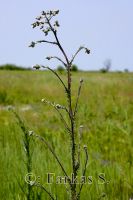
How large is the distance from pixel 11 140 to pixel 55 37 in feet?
13.5

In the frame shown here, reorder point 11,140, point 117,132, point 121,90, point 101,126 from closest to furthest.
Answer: point 11,140, point 117,132, point 101,126, point 121,90

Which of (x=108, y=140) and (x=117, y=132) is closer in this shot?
(x=108, y=140)

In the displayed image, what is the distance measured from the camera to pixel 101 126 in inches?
364

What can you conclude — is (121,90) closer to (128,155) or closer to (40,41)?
(128,155)

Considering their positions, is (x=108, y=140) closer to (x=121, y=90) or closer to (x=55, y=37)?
(x=55, y=37)

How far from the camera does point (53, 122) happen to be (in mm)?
10773

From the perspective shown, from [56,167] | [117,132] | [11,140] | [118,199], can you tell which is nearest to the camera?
[118,199]

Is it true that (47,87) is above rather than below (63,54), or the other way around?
below

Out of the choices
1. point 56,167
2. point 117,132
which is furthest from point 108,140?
point 56,167

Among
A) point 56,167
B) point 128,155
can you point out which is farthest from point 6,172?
point 128,155

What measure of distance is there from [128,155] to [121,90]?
1321 cm

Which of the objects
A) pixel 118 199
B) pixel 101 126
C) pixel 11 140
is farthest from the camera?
pixel 101 126

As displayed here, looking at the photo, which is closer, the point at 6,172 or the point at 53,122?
the point at 6,172

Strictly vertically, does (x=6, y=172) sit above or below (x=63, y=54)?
below
